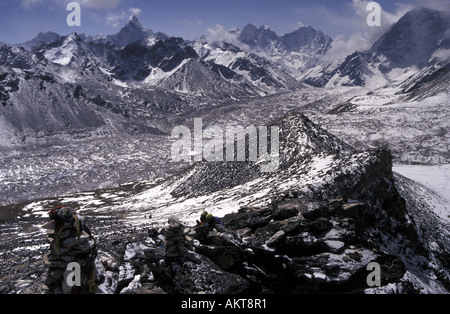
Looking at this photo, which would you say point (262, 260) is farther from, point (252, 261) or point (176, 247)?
point (176, 247)

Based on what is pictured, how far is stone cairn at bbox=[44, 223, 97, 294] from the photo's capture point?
13.8 metres

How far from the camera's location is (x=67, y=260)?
1389 cm

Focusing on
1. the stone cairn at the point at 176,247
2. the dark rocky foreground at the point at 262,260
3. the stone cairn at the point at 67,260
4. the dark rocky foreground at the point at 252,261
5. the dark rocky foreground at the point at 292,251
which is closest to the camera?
the stone cairn at the point at 67,260

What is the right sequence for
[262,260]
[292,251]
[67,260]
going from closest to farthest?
[67,260] < [262,260] < [292,251]

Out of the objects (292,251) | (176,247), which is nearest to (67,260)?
(176,247)

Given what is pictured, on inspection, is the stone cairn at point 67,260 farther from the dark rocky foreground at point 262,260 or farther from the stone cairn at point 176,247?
the stone cairn at point 176,247

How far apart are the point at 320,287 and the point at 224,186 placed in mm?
34750

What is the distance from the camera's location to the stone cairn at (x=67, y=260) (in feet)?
45.2

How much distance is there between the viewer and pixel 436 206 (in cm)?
4653

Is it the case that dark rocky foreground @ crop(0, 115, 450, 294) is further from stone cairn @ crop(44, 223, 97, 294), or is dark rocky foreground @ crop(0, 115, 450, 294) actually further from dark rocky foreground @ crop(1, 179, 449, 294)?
stone cairn @ crop(44, 223, 97, 294)

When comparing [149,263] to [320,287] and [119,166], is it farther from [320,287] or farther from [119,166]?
[119,166]

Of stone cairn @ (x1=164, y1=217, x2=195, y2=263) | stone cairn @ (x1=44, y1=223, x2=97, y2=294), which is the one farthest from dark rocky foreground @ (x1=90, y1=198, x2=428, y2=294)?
stone cairn @ (x1=44, y1=223, x2=97, y2=294)

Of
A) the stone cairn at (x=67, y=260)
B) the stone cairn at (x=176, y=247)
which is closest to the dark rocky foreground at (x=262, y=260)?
the stone cairn at (x=176, y=247)

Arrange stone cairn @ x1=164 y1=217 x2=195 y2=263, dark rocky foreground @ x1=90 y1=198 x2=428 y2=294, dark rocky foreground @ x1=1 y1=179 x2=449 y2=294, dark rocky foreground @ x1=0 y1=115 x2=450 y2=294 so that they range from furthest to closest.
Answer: stone cairn @ x1=164 y1=217 x2=195 y2=263 < dark rocky foreground @ x1=0 y1=115 x2=450 y2=294 < dark rocky foreground @ x1=90 y1=198 x2=428 y2=294 < dark rocky foreground @ x1=1 y1=179 x2=449 y2=294
